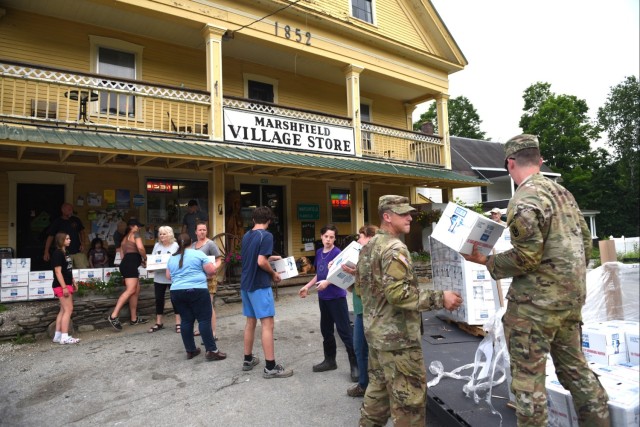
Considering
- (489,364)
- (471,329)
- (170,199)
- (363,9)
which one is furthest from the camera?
(363,9)

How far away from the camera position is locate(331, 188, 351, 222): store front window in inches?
498

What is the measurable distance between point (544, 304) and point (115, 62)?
404 inches

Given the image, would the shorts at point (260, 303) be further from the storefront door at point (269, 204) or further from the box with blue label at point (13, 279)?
the storefront door at point (269, 204)

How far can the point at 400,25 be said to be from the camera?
43.6 ft

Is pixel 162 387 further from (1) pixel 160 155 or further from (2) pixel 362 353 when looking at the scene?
(1) pixel 160 155

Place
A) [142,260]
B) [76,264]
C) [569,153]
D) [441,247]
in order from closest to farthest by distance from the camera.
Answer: [441,247]
[142,260]
[76,264]
[569,153]

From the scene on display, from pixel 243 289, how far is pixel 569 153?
37519mm

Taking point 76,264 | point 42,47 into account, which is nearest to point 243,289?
point 76,264

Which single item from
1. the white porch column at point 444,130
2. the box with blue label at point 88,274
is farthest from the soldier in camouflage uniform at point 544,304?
the white porch column at point 444,130

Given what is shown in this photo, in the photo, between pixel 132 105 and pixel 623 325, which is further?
pixel 132 105

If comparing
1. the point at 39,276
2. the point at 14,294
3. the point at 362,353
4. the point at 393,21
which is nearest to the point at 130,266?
the point at 39,276

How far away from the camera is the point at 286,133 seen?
9609 millimetres

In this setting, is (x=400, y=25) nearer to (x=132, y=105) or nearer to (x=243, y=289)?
(x=132, y=105)

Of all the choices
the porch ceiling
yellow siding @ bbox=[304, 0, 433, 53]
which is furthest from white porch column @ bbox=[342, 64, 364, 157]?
yellow siding @ bbox=[304, 0, 433, 53]
